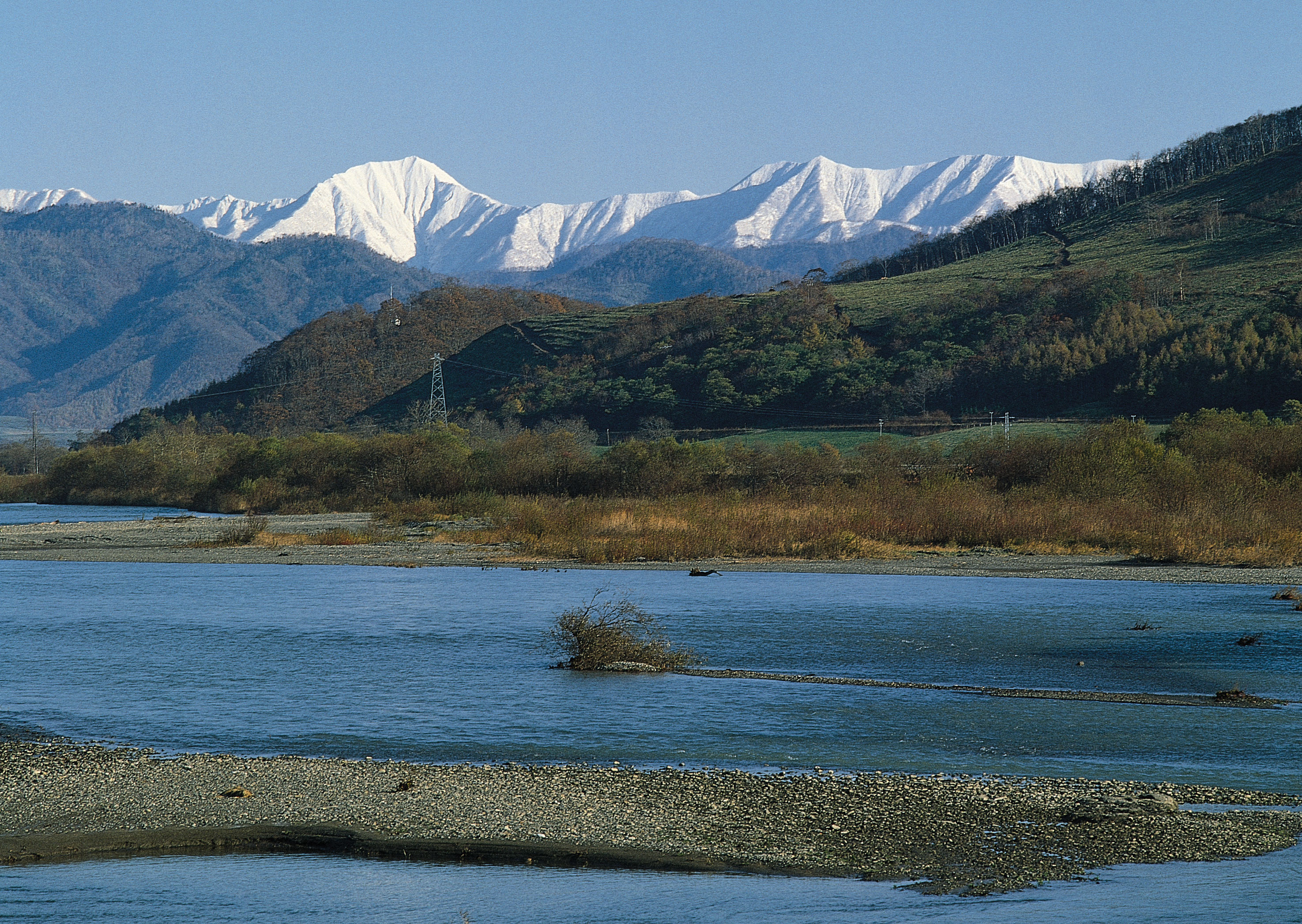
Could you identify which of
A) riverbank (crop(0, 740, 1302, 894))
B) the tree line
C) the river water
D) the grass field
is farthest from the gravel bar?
the tree line

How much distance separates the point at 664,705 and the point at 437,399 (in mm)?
111922

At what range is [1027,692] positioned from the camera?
18.3 m

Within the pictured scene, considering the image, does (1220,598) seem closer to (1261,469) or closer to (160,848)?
(1261,469)

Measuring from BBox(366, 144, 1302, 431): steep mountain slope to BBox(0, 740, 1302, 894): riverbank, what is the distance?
7461 centimetres

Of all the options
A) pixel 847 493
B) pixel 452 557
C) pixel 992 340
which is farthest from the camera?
pixel 992 340

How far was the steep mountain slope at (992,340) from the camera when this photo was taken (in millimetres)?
87188

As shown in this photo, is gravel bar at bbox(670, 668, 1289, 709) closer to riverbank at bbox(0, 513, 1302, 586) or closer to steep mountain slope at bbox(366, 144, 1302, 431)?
riverbank at bbox(0, 513, 1302, 586)

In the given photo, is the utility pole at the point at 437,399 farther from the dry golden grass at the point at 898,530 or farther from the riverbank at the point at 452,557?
the dry golden grass at the point at 898,530

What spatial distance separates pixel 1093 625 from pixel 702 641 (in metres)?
8.34

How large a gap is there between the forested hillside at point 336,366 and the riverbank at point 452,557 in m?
83.0

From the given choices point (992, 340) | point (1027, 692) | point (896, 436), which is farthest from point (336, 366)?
point (1027, 692)

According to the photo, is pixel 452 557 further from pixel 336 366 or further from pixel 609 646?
pixel 336 366

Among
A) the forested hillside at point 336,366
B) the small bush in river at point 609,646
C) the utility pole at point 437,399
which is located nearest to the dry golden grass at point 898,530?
the small bush in river at point 609,646

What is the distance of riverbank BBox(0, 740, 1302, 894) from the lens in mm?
10555
